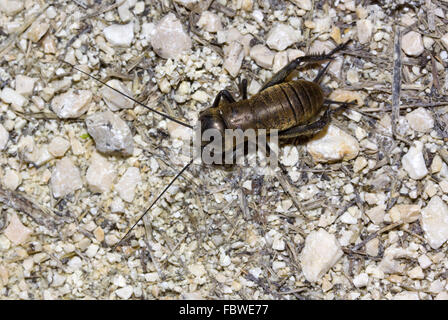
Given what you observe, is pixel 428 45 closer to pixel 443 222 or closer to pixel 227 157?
pixel 443 222

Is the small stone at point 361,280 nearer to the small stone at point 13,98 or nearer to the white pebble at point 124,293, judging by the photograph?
the white pebble at point 124,293

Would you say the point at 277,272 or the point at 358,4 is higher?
the point at 358,4

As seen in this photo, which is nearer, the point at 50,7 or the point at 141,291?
the point at 141,291

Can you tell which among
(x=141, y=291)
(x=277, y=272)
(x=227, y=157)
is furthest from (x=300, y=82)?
(x=141, y=291)


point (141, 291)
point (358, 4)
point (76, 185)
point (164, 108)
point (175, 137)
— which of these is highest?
point (358, 4)

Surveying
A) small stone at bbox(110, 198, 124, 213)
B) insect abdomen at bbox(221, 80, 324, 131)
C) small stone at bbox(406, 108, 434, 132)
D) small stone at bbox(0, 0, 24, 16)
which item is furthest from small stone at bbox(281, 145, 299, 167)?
small stone at bbox(0, 0, 24, 16)
